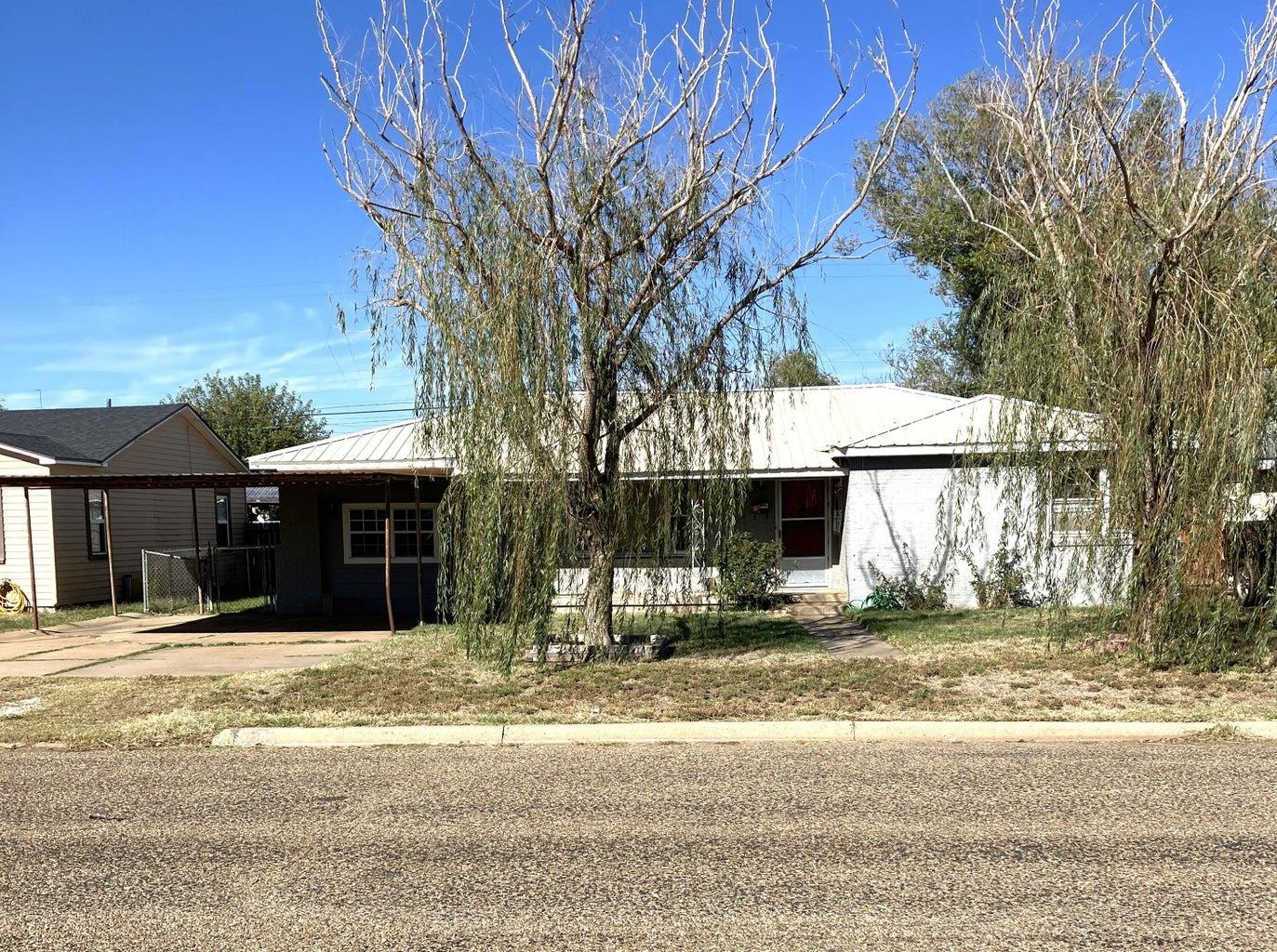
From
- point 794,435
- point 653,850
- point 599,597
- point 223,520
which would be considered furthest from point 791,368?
point 223,520

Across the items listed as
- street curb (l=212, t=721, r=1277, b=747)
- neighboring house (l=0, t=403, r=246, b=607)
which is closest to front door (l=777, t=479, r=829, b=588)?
street curb (l=212, t=721, r=1277, b=747)

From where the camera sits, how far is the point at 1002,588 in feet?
53.0

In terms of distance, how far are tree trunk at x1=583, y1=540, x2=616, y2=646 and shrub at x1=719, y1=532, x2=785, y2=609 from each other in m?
6.01

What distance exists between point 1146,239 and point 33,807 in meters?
10.2

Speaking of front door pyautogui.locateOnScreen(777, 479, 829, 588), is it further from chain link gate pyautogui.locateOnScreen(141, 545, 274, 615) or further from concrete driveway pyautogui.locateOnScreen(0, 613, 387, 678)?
chain link gate pyautogui.locateOnScreen(141, 545, 274, 615)

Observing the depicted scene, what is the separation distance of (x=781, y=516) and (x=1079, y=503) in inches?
376

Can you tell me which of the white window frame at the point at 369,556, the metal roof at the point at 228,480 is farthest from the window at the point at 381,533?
the metal roof at the point at 228,480

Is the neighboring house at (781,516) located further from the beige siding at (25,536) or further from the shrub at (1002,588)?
the beige siding at (25,536)

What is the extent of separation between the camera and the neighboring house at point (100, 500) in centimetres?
1995

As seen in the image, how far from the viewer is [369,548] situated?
702 inches

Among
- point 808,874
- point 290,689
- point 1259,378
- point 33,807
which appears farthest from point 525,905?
point 1259,378

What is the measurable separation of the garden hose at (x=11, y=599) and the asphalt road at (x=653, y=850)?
13.8 meters

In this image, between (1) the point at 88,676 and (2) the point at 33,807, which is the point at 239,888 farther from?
(1) the point at 88,676

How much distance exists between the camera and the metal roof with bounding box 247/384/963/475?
18609mm
